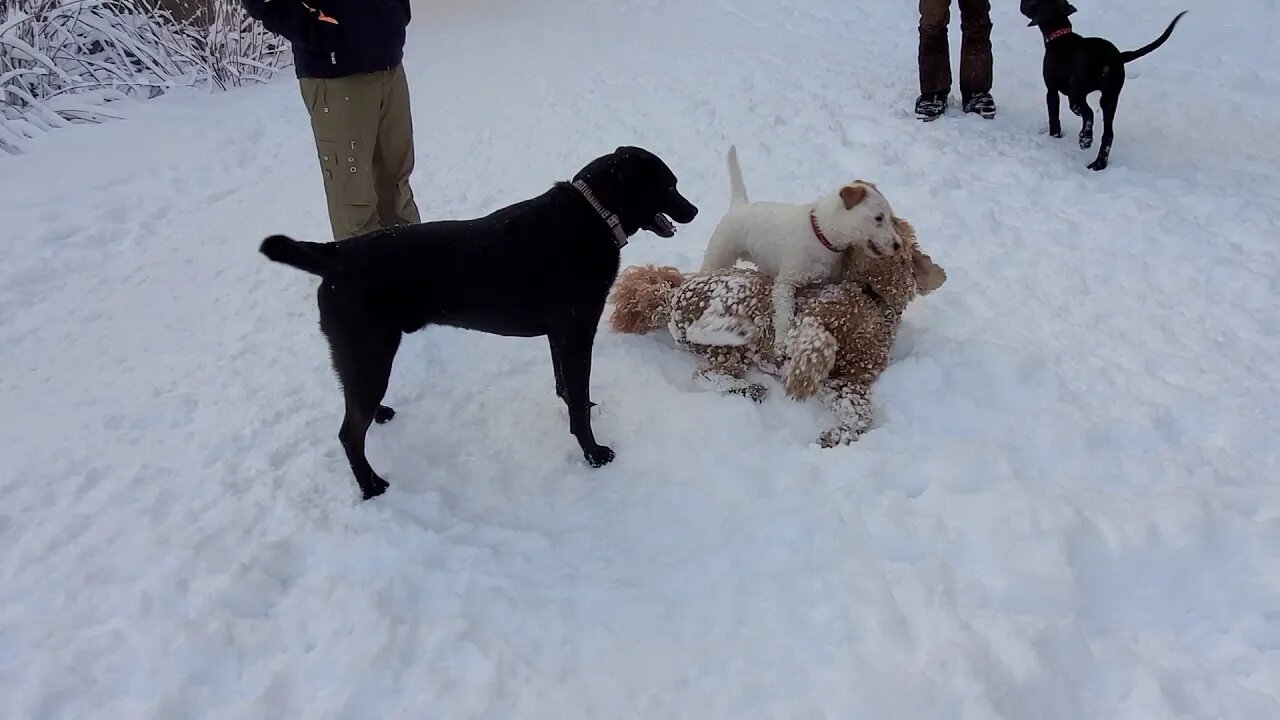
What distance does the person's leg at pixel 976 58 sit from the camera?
5566mm

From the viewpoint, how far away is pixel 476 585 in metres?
2.24

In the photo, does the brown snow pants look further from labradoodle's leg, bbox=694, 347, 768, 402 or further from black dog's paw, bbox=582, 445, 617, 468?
black dog's paw, bbox=582, 445, 617, 468

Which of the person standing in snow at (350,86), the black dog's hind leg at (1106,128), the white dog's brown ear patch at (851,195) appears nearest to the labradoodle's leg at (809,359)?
the white dog's brown ear patch at (851,195)

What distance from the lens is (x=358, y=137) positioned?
12.0ft

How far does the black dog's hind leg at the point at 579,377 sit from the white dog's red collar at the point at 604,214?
1.18ft

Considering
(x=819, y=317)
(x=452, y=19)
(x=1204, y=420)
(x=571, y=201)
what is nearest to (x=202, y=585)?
(x=571, y=201)

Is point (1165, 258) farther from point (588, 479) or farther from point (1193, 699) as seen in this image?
point (588, 479)

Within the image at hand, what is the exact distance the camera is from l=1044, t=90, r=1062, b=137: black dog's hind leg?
507 cm

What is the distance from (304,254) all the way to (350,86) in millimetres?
1558

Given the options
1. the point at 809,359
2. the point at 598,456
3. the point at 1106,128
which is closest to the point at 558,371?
the point at 598,456

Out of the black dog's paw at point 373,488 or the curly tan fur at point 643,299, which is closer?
the black dog's paw at point 373,488

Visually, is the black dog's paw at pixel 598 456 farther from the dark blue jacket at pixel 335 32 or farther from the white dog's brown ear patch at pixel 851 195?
the dark blue jacket at pixel 335 32

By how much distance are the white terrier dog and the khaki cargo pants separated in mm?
1843

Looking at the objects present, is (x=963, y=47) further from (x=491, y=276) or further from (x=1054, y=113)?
(x=491, y=276)
